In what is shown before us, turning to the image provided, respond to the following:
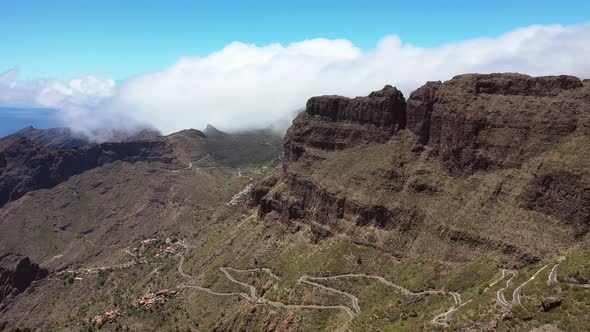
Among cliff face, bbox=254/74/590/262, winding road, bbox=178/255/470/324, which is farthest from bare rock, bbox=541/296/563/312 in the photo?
cliff face, bbox=254/74/590/262

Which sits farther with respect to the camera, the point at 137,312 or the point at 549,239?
the point at 137,312

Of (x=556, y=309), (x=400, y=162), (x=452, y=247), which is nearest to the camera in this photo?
(x=556, y=309)

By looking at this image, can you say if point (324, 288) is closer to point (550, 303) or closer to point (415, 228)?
point (415, 228)

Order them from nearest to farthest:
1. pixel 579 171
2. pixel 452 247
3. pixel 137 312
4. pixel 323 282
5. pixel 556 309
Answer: pixel 556 309
pixel 579 171
pixel 452 247
pixel 323 282
pixel 137 312

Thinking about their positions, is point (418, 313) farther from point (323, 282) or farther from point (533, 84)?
point (533, 84)

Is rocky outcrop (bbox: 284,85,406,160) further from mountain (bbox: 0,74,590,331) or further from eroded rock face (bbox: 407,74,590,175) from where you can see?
eroded rock face (bbox: 407,74,590,175)

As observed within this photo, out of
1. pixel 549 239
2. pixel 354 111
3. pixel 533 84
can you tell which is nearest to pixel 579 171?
pixel 549 239

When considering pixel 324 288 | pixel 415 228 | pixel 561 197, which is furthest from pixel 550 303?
pixel 324 288
